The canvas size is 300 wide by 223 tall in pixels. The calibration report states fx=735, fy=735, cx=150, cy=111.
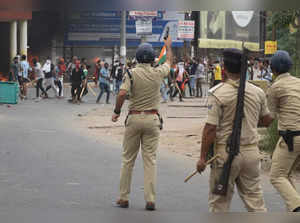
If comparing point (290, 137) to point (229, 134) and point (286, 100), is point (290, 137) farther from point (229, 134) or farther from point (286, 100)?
point (229, 134)

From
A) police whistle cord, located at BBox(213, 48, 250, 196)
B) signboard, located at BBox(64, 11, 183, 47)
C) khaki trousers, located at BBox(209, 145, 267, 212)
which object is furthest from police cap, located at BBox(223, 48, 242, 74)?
signboard, located at BBox(64, 11, 183, 47)

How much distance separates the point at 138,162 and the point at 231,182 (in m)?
6.06

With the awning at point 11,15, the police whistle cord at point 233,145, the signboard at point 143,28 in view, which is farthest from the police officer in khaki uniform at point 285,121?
the signboard at point 143,28

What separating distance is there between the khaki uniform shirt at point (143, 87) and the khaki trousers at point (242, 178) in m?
2.13

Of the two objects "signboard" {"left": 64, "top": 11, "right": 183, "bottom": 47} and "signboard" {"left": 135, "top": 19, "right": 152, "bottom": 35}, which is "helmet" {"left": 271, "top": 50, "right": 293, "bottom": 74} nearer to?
"signboard" {"left": 135, "top": 19, "right": 152, "bottom": 35}

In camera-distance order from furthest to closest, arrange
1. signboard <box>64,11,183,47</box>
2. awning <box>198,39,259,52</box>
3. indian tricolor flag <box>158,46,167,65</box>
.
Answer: awning <box>198,39,259,52</box>
signboard <box>64,11,183,47</box>
indian tricolor flag <box>158,46,167,65</box>

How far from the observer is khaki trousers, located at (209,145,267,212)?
5527 mm

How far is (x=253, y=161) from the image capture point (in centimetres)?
559

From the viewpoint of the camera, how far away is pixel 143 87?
7602 mm

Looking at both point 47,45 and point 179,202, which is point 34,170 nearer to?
point 179,202

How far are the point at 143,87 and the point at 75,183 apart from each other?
236 cm

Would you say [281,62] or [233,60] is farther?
[281,62]

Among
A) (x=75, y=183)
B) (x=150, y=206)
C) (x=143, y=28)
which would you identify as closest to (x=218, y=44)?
(x=143, y=28)

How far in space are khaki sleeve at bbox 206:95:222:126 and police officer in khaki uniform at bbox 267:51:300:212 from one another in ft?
3.84
